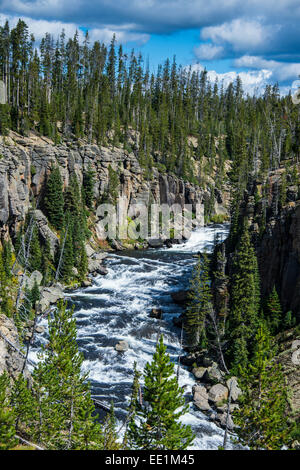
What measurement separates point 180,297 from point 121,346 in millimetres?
14089

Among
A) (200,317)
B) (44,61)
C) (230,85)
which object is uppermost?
(230,85)

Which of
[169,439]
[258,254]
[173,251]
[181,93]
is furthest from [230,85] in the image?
[169,439]

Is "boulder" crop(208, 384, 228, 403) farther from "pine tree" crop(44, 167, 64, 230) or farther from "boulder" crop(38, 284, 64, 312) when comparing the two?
"pine tree" crop(44, 167, 64, 230)

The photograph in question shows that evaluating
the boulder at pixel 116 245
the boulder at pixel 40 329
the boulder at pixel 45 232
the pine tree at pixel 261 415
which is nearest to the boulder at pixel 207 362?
the pine tree at pixel 261 415

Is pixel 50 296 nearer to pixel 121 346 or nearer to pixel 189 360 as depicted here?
pixel 121 346

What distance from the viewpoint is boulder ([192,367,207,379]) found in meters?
36.6

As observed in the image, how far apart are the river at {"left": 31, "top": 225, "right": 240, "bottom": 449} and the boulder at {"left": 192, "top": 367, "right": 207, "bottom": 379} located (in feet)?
1.70

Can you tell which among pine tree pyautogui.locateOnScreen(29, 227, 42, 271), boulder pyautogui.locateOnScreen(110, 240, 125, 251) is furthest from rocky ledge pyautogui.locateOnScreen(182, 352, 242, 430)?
boulder pyautogui.locateOnScreen(110, 240, 125, 251)

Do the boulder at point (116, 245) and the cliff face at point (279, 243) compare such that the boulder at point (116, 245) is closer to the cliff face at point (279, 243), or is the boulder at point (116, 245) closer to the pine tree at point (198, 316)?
the cliff face at point (279, 243)

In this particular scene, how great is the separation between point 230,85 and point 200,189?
6578 cm

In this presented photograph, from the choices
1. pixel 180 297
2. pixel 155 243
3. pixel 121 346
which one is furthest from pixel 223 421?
pixel 155 243

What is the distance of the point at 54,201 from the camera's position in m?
65.4
